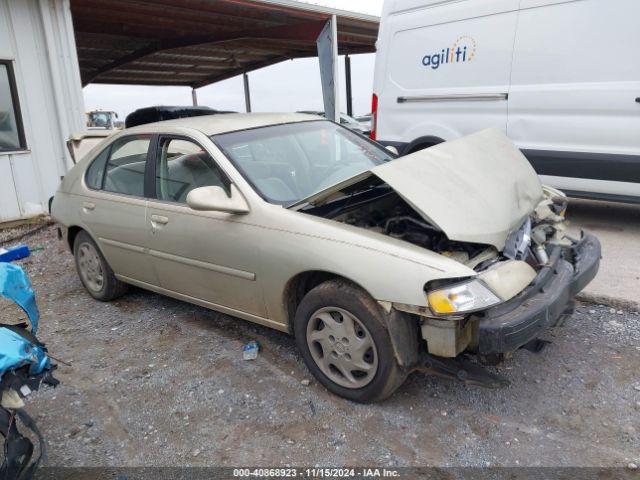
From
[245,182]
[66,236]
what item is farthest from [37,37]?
[245,182]

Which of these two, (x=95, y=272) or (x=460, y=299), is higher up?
(x=460, y=299)

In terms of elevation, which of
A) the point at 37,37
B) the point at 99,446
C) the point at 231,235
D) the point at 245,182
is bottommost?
the point at 99,446

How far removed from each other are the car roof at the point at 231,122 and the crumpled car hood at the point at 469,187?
1273 mm

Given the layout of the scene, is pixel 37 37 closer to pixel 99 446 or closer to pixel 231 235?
pixel 231 235

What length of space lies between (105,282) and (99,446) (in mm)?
1993

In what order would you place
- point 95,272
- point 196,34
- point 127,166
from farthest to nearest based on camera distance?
point 196,34
point 95,272
point 127,166

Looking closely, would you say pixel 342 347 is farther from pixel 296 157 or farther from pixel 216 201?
pixel 296 157

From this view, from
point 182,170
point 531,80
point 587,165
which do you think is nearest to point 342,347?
point 182,170

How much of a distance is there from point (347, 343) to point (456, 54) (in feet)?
14.3

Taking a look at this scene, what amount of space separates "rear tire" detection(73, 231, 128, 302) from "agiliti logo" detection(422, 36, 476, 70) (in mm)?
4262

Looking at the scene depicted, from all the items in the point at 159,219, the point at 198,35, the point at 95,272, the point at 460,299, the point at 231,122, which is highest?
the point at 198,35

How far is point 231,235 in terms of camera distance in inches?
123

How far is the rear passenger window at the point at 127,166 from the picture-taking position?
3875 mm

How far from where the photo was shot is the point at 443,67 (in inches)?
236
